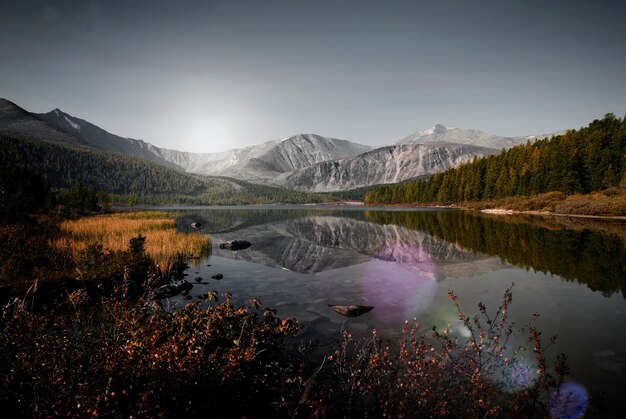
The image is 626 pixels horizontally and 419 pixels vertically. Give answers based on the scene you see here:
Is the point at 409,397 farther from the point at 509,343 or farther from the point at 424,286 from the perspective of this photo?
the point at 424,286

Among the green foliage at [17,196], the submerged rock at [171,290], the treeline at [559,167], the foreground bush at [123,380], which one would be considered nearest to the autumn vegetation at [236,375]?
the foreground bush at [123,380]

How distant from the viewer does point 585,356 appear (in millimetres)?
10094

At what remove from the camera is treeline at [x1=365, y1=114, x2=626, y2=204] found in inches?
3219

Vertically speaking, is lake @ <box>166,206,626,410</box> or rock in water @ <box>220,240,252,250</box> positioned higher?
lake @ <box>166,206,626,410</box>

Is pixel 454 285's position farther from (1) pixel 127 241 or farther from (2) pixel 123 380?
(1) pixel 127 241

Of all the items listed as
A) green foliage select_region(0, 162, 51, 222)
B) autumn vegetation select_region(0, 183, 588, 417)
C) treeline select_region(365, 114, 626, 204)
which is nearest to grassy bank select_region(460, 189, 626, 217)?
treeline select_region(365, 114, 626, 204)

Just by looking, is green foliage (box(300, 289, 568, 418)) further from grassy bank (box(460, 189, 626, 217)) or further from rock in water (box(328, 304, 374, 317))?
grassy bank (box(460, 189, 626, 217))

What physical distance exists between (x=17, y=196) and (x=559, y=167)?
11609 cm

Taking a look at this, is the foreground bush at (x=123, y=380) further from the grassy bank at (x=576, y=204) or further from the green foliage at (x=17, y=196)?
the grassy bank at (x=576, y=204)

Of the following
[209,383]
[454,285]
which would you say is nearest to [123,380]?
[209,383]

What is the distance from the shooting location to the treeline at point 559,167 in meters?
81.8

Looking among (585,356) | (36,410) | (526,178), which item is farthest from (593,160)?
(36,410)

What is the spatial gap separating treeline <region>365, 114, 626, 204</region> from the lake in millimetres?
63574

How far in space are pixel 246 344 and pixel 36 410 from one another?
526 centimetres
